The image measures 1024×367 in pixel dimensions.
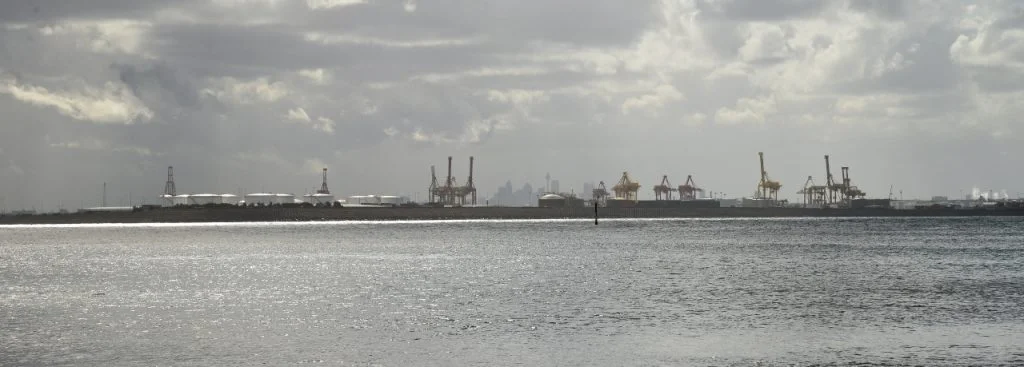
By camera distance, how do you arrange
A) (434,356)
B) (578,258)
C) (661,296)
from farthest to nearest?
(578,258) → (661,296) → (434,356)

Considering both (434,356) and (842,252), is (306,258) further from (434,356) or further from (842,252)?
(434,356)

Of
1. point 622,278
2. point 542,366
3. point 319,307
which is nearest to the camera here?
point 542,366

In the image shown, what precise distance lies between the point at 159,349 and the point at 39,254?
98034 millimetres

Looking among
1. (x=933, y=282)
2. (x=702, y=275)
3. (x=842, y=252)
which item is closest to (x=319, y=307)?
(x=702, y=275)

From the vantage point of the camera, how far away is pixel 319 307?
55156 millimetres

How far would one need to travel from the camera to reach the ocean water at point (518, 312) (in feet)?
123

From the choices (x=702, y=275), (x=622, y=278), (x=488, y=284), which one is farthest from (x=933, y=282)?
(x=488, y=284)

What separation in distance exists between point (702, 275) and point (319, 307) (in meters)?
34.1

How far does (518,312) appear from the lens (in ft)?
171

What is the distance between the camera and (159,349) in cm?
3903

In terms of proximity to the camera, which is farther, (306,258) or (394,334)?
(306,258)

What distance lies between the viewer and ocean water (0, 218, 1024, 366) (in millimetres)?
37625

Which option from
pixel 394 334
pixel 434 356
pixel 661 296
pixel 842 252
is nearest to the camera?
pixel 434 356

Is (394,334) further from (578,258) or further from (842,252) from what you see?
(842,252)
